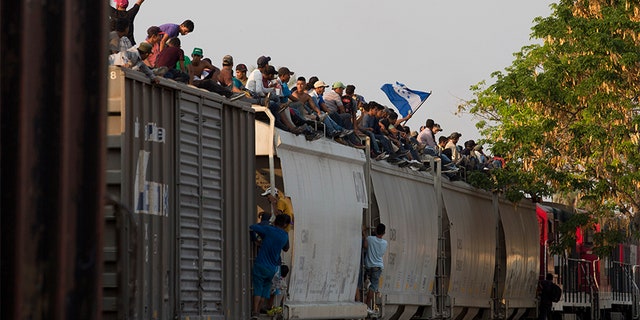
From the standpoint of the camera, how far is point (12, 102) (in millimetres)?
3750

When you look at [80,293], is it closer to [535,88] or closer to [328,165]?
[328,165]

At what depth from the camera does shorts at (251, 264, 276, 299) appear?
13.2 meters

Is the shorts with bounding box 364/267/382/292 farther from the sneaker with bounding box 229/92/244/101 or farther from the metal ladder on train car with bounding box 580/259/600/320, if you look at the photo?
the metal ladder on train car with bounding box 580/259/600/320

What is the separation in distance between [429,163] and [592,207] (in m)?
8.48

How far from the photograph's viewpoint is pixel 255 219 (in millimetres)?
13148

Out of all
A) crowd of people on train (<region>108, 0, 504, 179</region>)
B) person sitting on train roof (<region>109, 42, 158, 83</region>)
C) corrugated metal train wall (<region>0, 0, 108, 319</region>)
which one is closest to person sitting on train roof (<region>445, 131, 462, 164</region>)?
crowd of people on train (<region>108, 0, 504, 179</region>)

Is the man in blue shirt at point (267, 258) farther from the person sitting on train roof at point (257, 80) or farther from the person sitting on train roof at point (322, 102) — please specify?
the person sitting on train roof at point (322, 102)

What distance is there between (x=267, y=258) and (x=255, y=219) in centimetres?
44

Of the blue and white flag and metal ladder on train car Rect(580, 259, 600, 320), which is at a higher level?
the blue and white flag

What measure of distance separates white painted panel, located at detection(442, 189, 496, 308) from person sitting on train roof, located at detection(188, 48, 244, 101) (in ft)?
28.7

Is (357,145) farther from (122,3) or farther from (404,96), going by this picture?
(404,96)

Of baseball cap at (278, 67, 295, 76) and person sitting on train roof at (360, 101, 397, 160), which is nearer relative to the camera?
baseball cap at (278, 67, 295, 76)

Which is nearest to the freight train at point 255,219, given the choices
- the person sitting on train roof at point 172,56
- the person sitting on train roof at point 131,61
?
the person sitting on train roof at point 131,61

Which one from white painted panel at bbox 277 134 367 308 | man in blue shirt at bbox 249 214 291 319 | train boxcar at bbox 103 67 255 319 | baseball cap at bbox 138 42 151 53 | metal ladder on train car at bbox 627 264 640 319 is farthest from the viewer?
metal ladder on train car at bbox 627 264 640 319
